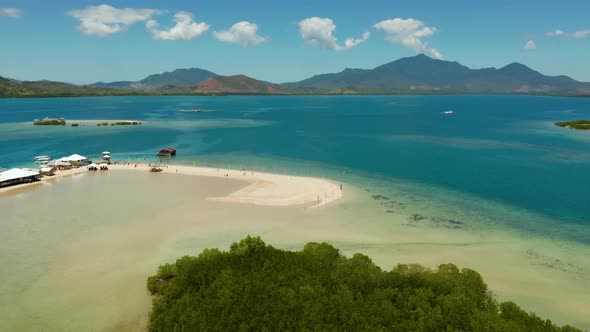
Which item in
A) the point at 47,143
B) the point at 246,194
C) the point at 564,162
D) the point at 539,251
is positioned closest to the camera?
the point at 539,251

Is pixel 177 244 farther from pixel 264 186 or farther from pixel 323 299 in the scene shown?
pixel 264 186

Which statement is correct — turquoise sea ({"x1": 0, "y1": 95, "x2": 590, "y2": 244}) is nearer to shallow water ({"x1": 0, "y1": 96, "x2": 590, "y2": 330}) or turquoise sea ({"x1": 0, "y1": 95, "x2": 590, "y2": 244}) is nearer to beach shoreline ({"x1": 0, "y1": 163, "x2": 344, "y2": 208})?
shallow water ({"x1": 0, "y1": 96, "x2": 590, "y2": 330})

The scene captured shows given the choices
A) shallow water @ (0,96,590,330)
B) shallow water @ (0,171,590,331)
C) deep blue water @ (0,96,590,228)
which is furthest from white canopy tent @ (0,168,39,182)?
deep blue water @ (0,96,590,228)

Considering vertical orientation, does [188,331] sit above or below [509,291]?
above

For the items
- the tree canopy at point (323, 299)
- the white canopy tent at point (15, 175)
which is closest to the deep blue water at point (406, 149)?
the white canopy tent at point (15, 175)

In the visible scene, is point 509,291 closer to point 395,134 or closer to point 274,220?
point 274,220

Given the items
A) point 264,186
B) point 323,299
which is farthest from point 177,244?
point 264,186

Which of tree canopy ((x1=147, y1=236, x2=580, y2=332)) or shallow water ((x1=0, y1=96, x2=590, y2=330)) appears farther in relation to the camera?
shallow water ((x1=0, y1=96, x2=590, y2=330))

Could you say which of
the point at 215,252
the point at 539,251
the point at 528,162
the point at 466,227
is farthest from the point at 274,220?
the point at 528,162
